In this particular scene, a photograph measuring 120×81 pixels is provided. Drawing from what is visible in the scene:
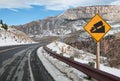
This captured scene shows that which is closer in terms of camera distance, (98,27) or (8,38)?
(98,27)

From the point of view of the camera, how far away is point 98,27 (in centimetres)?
1247

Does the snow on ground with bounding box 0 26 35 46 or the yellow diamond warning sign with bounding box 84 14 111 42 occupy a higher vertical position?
the yellow diamond warning sign with bounding box 84 14 111 42

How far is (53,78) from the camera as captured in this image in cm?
1203

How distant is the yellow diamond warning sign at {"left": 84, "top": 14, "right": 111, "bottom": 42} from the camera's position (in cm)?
1248

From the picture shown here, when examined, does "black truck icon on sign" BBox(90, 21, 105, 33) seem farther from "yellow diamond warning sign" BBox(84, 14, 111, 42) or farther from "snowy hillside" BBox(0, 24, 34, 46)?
"snowy hillside" BBox(0, 24, 34, 46)

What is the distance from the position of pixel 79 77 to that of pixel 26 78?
2272 mm

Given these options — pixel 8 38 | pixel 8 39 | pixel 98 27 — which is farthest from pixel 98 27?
pixel 8 38

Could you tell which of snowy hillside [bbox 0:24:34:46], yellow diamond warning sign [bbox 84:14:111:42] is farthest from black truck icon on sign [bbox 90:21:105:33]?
snowy hillside [bbox 0:24:34:46]

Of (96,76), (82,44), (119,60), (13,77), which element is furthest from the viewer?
(82,44)

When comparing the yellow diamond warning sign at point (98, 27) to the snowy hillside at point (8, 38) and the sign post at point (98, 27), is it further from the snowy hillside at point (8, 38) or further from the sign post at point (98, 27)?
the snowy hillside at point (8, 38)

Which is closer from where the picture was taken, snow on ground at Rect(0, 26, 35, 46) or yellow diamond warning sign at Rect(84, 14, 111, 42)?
yellow diamond warning sign at Rect(84, 14, 111, 42)

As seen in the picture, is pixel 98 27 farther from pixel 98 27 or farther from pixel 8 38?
pixel 8 38

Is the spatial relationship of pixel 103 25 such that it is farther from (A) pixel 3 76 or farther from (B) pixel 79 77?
(A) pixel 3 76

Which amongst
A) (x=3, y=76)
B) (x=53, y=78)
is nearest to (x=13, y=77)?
(x=3, y=76)
